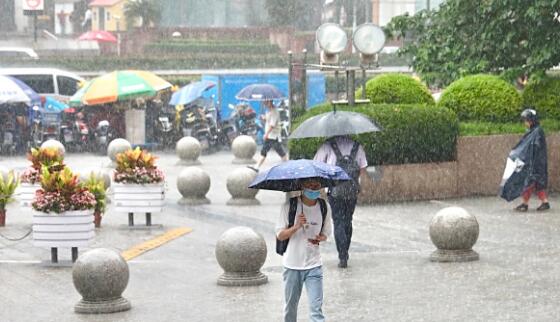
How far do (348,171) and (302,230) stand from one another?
3.98m

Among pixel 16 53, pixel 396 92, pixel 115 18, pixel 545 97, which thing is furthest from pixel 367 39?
pixel 115 18

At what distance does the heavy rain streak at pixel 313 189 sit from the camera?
464 inches

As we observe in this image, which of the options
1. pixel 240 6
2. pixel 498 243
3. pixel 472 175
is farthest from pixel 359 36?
pixel 240 6

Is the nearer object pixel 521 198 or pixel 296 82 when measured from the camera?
pixel 521 198

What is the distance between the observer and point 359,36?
807 inches

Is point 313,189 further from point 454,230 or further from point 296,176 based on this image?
point 454,230

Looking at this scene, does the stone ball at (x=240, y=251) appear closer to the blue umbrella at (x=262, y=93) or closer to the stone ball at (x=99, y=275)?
the stone ball at (x=99, y=275)

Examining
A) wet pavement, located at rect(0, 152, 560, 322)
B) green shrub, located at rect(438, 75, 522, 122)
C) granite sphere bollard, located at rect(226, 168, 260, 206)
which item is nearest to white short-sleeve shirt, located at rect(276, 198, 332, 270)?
wet pavement, located at rect(0, 152, 560, 322)

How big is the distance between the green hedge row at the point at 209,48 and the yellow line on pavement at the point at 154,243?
43.2 metres

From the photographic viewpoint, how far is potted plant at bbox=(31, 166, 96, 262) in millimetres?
14094

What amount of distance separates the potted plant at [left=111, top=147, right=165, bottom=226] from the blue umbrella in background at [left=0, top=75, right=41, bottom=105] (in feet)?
40.4

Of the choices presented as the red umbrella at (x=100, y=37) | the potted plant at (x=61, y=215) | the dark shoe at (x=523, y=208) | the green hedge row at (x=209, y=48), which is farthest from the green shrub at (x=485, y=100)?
the green hedge row at (x=209, y=48)

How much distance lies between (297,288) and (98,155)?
20788 millimetres

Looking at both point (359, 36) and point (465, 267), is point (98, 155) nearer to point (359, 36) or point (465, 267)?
point (359, 36)
